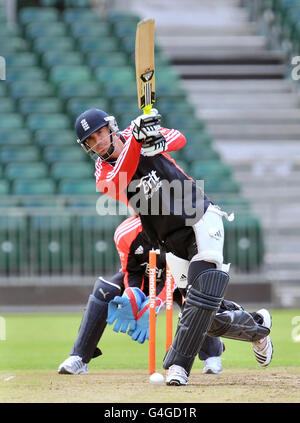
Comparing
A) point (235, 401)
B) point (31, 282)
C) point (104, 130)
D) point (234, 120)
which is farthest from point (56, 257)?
point (235, 401)

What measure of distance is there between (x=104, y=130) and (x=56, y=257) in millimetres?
8512

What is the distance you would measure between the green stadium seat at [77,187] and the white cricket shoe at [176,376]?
9279 millimetres

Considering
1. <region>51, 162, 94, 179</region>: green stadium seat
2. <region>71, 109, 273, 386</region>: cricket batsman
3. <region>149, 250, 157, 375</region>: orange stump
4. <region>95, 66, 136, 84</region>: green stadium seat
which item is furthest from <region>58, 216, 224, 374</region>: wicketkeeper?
<region>95, 66, 136, 84</region>: green stadium seat

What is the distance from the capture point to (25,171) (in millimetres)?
17141

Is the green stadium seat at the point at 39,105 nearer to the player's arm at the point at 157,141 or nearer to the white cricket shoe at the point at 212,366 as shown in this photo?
the white cricket shoe at the point at 212,366

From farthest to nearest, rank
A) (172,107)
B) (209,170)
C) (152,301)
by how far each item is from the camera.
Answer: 1. (172,107)
2. (209,170)
3. (152,301)

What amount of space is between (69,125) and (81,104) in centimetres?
44

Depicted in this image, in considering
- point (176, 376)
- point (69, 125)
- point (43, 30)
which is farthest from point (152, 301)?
point (43, 30)

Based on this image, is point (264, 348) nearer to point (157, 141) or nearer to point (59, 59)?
point (157, 141)

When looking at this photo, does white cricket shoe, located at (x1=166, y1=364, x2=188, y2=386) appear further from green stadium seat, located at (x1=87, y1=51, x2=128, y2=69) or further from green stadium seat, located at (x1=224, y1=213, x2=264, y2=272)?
green stadium seat, located at (x1=87, y1=51, x2=128, y2=69)

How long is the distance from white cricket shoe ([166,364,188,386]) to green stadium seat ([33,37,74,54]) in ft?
47.4

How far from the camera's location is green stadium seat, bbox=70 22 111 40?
21.7 metres

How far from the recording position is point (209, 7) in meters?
24.9
